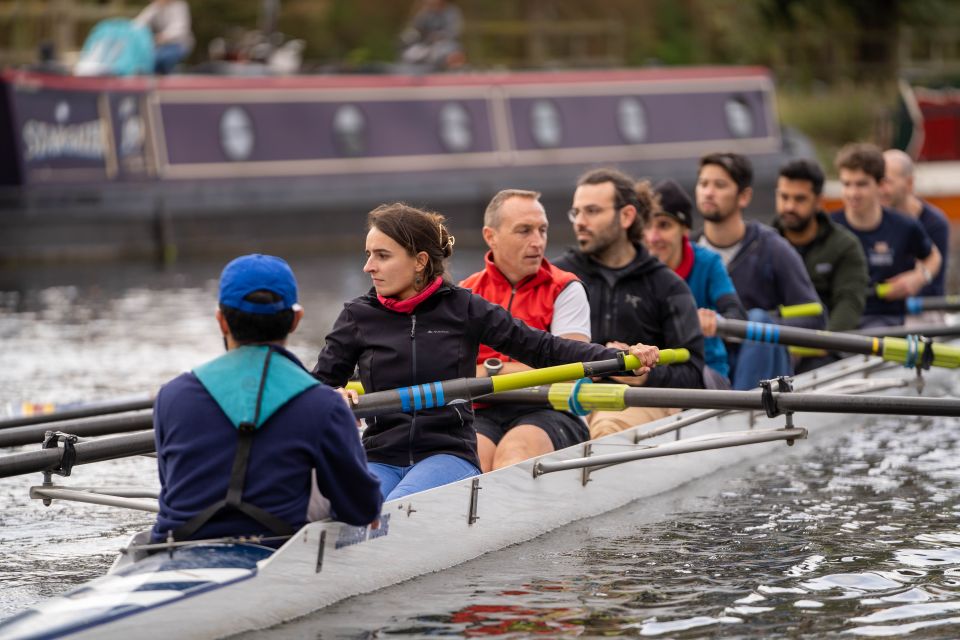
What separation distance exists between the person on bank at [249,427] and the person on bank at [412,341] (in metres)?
1.10

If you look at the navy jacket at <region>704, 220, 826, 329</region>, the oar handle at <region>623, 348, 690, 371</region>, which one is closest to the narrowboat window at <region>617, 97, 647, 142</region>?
the navy jacket at <region>704, 220, 826, 329</region>

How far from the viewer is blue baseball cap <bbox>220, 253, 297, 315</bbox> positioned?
5395 mm

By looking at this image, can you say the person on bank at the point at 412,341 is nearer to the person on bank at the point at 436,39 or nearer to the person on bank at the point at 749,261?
the person on bank at the point at 749,261

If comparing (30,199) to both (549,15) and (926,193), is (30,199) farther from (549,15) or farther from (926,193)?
(549,15)

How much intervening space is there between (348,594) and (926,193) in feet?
72.9

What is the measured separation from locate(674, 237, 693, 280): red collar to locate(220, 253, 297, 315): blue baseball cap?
4.49 metres

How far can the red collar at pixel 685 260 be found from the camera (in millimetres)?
9586

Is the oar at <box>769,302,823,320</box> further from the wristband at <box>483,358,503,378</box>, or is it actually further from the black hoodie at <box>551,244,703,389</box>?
the wristband at <box>483,358,503,378</box>

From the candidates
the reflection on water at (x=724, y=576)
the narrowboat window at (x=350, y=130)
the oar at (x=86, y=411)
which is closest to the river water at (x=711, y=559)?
the reflection on water at (x=724, y=576)

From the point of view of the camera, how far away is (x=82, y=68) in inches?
917

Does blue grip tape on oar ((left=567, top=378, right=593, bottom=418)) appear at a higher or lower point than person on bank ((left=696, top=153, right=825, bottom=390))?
lower

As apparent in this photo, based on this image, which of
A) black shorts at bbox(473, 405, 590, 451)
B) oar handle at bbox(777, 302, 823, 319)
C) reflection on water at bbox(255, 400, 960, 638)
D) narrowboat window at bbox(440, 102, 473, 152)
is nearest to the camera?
reflection on water at bbox(255, 400, 960, 638)

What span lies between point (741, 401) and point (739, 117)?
68.0ft

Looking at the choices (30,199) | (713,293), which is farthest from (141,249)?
(713,293)
